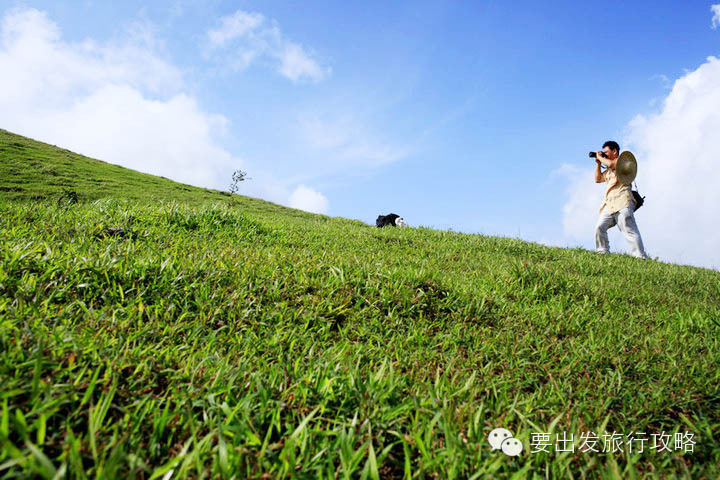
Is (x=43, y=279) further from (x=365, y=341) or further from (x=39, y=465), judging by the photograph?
(x=365, y=341)

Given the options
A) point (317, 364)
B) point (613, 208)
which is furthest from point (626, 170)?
point (317, 364)

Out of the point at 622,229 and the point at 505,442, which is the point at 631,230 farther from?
the point at 505,442

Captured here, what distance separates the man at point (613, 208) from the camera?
30.0 feet

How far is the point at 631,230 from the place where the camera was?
9156mm

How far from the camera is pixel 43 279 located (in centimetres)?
267

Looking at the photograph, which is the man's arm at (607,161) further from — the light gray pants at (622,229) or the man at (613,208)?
the light gray pants at (622,229)

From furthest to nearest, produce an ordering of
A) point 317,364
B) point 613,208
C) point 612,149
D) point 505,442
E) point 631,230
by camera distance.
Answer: point 612,149 < point 613,208 < point 631,230 < point 317,364 < point 505,442

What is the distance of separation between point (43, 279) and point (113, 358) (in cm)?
152

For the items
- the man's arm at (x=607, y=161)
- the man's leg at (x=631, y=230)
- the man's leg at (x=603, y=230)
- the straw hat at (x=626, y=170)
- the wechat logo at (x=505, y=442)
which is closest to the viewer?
the wechat logo at (x=505, y=442)

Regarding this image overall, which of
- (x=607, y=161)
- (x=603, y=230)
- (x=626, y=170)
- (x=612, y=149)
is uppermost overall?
(x=612, y=149)

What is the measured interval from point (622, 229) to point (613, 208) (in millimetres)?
624

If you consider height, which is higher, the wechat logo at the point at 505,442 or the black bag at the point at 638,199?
the black bag at the point at 638,199

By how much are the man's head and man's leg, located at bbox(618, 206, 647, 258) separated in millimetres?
1791

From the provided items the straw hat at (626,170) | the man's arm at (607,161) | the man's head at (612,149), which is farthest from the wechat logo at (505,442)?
the man's head at (612,149)
